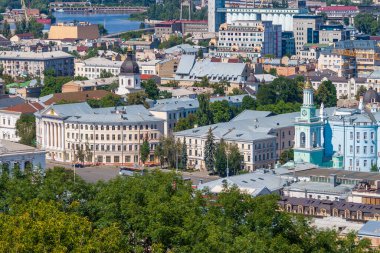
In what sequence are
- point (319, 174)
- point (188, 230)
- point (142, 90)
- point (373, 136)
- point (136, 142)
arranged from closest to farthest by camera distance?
point (188, 230), point (319, 174), point (373, 136), point (136, 142), point (142, 90)

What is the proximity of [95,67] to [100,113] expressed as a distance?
2135 cm

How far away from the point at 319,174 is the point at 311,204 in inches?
170

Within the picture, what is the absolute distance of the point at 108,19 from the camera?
411 ft

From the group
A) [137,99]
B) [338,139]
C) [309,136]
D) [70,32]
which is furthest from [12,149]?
[70,32]

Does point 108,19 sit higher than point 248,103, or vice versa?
point 248,103

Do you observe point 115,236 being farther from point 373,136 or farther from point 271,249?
point 373,136

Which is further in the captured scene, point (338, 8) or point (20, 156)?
point (338, 8)

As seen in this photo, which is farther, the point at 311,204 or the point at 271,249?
the point at 311,204

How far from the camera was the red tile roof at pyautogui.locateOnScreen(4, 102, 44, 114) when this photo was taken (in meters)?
49.7

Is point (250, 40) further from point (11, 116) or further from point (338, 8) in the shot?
point (11, 116)

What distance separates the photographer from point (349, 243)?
2495cm

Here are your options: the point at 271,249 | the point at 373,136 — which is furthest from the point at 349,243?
the point at 373,136

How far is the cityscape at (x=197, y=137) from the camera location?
2584cm

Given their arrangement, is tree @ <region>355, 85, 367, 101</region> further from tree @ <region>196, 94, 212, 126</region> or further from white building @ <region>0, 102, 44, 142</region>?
white building @ <region>0, 102, 44, 142</region>
